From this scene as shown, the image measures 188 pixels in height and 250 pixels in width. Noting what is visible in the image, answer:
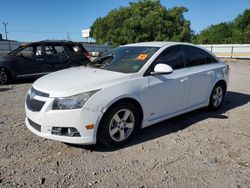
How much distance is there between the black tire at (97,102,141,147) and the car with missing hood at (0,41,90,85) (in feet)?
21.5

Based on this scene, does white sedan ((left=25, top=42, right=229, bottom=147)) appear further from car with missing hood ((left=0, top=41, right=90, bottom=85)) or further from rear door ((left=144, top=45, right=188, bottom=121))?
car with missing hood ((left=0, top=41, right=90, bottom=85))

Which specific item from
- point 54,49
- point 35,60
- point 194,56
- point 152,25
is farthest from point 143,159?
point 152,25

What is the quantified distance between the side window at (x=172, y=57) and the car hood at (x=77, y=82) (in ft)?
2.91

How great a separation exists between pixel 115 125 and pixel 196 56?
8.40 feet

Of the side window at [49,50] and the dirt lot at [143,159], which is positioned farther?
the side window at [49,50]

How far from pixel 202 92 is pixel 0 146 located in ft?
12.5

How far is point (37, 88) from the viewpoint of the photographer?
396 cm

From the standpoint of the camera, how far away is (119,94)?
381 centimetres

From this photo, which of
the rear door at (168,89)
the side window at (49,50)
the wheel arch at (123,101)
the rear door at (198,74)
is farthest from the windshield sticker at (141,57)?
the side window at (49,50)

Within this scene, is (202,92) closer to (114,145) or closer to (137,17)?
(114,145)

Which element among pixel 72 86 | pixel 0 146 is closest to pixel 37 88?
pixel 72 86

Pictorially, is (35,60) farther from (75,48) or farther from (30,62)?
(75,48)

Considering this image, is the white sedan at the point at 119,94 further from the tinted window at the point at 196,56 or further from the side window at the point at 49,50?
the side window at the point at 49,50

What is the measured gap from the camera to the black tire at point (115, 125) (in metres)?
3.76
